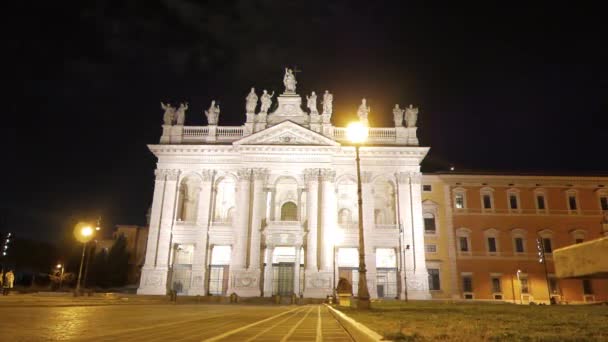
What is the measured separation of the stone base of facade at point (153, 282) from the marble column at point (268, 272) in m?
9.39

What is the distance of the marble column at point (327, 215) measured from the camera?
37.1 meters

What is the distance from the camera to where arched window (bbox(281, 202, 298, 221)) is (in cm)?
4125

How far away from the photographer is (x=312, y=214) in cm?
3816

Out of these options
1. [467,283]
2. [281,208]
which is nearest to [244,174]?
[281,208]

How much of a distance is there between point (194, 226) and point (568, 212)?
128 feet

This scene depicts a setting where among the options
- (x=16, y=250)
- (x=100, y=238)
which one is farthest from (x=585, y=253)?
(x=100, y=238)

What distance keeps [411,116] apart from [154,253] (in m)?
29.9

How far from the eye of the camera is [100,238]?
7106cm

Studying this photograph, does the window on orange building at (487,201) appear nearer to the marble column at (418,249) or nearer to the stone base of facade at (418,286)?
the marble column at (418,249)

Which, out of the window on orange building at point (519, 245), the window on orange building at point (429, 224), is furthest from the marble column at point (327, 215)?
the window on orange building at point (519, 245)

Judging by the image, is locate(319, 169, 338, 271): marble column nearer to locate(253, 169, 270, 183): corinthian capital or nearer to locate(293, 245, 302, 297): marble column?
locate(293, 245, 302, 297): marble column

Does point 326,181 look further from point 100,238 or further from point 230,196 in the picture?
point 100,238

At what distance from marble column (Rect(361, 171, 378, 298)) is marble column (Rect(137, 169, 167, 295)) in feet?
63.6

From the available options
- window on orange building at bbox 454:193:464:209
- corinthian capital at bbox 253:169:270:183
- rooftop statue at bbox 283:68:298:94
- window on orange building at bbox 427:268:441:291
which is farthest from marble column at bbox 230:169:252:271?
window on orange building at bbox 454:193:464:209
